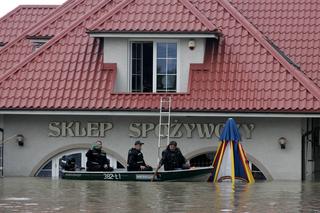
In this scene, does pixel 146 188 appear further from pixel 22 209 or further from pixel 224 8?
pixel 224 8

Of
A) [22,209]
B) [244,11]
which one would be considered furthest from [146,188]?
[244,11]

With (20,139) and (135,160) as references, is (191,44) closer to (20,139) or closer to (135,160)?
(135,160)

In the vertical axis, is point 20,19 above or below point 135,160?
above

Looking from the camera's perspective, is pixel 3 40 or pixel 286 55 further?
pixel 3 40

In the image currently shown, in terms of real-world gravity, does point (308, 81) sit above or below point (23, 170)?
above

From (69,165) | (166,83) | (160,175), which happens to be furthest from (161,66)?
(160,175)

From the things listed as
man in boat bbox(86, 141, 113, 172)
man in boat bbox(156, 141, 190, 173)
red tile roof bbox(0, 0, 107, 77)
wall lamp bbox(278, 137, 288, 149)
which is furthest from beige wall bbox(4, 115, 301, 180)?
red tile roof bbox(0, 0, 107, 77)

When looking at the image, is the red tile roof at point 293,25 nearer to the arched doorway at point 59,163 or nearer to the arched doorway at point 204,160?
the arched doorway at point 204,160

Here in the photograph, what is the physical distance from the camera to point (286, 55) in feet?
119

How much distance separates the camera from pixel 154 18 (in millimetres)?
34094

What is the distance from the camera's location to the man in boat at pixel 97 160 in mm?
30370

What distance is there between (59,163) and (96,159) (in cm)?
343

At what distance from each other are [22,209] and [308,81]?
1553 centimetres

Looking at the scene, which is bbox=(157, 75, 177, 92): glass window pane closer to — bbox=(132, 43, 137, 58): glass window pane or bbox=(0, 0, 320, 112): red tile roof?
bbox=(0, 0, 320, 112): red tile roof
